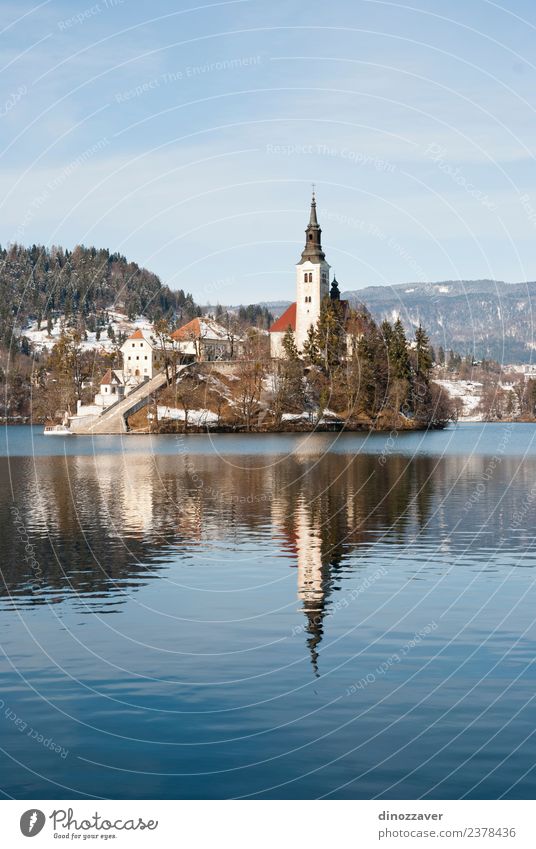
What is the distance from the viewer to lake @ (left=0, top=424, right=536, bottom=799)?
22.1m

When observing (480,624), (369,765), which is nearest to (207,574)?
(480,624)

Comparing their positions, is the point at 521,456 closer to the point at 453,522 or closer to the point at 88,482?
the point at 88,482

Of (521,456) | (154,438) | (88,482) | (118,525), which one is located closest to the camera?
(118,525)

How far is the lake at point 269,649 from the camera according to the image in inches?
872

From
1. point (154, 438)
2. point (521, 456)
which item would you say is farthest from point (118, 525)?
point (154, 438)

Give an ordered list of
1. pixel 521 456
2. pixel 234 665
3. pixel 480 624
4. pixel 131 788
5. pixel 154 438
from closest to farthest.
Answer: pixel 131 788, pixel 234 665, pixel 480 624, pixel 521 456, pixel 154 438

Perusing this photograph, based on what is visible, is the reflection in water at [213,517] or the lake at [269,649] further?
the reflection in water at [213,517]

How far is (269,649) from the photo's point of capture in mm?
31859

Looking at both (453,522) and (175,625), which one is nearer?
(175,625)

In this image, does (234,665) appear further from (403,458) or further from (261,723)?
(403,458)

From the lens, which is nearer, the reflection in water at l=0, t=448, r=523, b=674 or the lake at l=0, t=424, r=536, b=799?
the lake at l=0, t=424, r=536, b=799

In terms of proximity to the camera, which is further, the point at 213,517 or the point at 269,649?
the point at 213,517

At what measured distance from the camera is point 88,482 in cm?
9181
